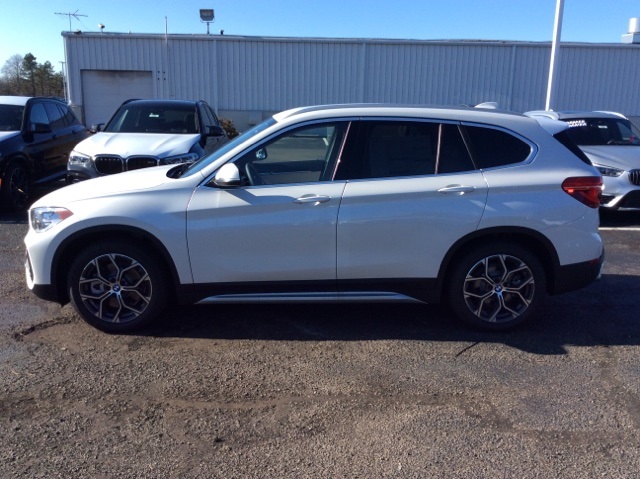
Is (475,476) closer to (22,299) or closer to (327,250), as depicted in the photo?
(327,250)

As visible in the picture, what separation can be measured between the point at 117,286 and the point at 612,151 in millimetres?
7909

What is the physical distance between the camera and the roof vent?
25.1 m

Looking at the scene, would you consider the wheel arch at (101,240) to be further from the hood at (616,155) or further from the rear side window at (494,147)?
the hood at (616,155)

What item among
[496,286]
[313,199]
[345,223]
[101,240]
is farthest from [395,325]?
[101,240]

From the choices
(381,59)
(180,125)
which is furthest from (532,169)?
(381,59)

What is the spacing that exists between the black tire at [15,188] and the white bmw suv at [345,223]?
515 cm

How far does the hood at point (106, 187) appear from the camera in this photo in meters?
4.79

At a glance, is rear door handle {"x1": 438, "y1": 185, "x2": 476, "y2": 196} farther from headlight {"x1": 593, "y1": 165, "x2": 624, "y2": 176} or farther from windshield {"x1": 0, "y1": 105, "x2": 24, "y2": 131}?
windshield {"x1": 0, "y1": 105, "x2": 24, "y2": 131}

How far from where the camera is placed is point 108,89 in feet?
82.6

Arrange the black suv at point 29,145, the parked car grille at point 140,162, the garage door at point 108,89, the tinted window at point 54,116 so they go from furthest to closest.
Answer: the garage door at point 108,89 < the tinted window at point 54,116 < the black suv at point 29,145 < the parked car grille at point 140,162

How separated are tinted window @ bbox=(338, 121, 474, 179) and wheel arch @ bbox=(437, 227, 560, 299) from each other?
0.54 m

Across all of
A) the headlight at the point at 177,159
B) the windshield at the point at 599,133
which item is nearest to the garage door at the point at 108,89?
the headlight at the point at 177,159

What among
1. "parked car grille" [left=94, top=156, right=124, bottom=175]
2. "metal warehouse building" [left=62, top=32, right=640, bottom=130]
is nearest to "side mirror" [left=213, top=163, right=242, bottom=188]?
"parked car grille" [left=94, top=156, right=124, bottom=175]

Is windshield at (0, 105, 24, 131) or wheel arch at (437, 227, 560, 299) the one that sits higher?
windshield at (0, 105, 24, 131)
